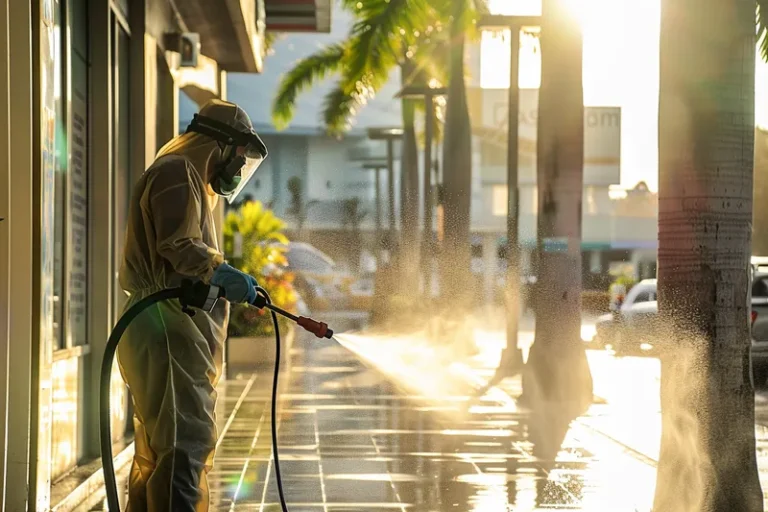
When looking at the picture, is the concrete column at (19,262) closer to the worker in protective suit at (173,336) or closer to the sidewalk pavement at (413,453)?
the worker in protective suit at (173,336)

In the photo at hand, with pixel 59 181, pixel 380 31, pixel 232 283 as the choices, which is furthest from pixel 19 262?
pixel 380 31

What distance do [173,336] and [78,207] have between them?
12.7 feet

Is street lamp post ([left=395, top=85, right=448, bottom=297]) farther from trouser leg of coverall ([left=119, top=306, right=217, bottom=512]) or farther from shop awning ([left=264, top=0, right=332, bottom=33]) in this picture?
trouser leg of coverall ([left=119, top=306, right=217, bottom=512])

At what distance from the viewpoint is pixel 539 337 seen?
48.8 ft

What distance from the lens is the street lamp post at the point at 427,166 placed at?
78.5 ft

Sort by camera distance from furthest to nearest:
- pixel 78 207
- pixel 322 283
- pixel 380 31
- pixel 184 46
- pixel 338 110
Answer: pixel 322 283, pixel 338 110, pixel 380 31, pixel 184 46, pixel 78 207

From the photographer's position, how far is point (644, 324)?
75.6 ft

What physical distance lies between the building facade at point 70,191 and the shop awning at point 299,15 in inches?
138

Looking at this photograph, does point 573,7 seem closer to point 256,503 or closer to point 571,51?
point 571,51

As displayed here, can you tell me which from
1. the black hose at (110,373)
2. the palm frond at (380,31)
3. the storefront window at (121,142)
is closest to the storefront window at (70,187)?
the storefront window at (121,142)

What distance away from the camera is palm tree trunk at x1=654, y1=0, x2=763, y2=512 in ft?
22.9

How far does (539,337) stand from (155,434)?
33.6ft

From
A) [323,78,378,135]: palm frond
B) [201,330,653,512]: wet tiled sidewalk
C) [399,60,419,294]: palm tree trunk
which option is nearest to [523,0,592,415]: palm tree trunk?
[201,330,653,512]: wet tiled sidewalk

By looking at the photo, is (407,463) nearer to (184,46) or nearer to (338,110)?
(184,46)
